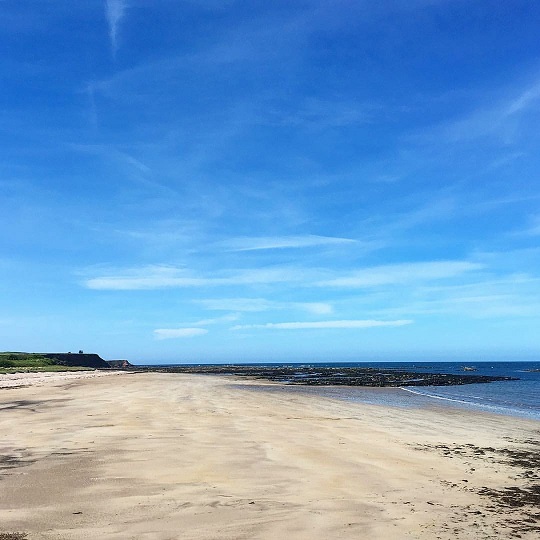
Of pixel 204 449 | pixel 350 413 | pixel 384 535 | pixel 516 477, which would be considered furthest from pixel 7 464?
pixel 350 413

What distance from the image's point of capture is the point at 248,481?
34.7ft

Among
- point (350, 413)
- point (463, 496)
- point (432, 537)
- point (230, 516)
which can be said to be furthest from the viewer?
point (350, 413)

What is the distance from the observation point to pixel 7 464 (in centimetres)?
1179

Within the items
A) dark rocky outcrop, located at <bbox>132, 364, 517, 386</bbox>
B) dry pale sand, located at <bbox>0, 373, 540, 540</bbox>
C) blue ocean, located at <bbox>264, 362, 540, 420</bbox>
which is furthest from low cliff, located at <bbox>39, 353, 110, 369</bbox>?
dry pale sand, located at <bbox>0, 373, 540, 540</bbox>

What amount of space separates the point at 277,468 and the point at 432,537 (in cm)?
510

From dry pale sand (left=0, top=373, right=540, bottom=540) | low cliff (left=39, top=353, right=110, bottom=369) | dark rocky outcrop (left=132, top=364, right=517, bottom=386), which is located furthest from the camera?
low cliff (left=39, top=353, right=110, bottom=369)

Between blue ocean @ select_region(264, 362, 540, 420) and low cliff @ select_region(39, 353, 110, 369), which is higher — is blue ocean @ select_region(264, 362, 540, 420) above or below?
below

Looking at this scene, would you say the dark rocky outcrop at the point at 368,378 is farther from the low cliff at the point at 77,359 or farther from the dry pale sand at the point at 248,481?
the low cliff at the point at 77,359

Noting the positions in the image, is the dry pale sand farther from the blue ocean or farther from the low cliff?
the low cliff

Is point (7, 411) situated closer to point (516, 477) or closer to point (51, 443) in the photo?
point (51, 443)

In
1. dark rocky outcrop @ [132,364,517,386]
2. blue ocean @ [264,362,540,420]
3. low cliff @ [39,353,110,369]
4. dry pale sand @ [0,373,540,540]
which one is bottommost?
blue ocean @ [264,362,540,420]

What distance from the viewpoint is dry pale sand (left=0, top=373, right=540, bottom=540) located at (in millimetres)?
7762

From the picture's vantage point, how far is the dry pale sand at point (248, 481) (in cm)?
776

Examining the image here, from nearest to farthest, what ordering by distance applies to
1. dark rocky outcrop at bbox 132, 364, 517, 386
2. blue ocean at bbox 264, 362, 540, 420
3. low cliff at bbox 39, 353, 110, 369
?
blue ocean at bbox 264, 362, 540, 420 → dark rocky outcrop at bbox 132, 364, 517, 386 → low cliff at bbox 39, 353, 110, 369
